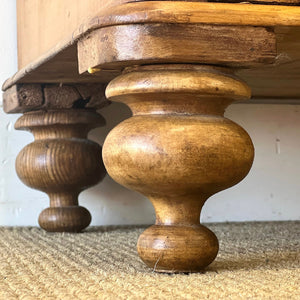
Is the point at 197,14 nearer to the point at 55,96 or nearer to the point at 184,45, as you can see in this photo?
the point at 184,45

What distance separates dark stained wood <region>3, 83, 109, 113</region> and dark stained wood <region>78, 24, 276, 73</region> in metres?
0.53

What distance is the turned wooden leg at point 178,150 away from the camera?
2.35ft

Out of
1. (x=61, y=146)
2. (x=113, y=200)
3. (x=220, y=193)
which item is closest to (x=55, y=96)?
(x=61, y=146)

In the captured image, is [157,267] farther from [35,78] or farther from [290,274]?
[35,78]

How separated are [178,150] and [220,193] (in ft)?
2.92

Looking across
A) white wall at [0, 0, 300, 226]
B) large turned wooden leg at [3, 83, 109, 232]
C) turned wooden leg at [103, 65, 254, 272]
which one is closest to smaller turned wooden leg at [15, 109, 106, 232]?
large turned wooden leg at [3, 83, 109, 232]

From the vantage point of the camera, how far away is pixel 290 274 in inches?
30.4

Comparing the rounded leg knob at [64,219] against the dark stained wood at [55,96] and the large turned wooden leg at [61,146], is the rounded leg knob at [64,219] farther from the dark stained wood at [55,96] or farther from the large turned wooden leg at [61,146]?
the dark stained wood at [55,96]

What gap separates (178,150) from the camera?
2.33 feet

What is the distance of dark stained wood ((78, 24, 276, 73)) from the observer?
704 mm

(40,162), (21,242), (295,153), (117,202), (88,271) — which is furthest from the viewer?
(295,153)

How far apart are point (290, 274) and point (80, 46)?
1.22 feet

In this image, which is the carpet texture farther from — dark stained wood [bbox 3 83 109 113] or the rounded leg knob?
dark stained wood [bbox 3 83 109 113]

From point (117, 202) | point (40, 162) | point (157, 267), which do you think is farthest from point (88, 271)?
point (117, 202)
